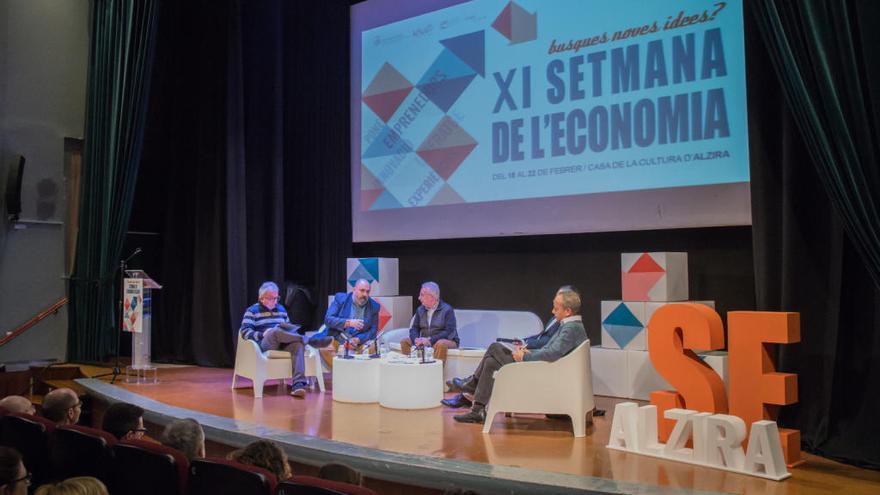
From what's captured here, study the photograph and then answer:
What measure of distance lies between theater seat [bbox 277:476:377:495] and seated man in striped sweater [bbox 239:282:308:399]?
4112mm

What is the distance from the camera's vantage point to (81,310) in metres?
8.07

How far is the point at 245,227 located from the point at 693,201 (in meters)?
4.78

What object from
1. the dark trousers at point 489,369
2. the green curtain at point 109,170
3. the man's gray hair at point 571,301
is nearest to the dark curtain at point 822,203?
the man's gray hair at point 571,301

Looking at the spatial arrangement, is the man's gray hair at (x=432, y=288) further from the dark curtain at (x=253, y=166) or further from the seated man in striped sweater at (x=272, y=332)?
the dark curtain at (x=253, y=166)

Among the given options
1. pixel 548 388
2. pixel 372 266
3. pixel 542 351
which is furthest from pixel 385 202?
pixel 548 388

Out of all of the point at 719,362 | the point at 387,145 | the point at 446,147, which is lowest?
the point at 719,362

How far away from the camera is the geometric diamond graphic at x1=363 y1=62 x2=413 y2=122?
24.0 ft

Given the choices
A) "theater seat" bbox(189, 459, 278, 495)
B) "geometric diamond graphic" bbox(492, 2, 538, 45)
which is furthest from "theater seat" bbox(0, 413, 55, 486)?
"geometric diamond graphic" bbox(492, 2, 538, 45)

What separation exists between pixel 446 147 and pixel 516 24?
1269 mm

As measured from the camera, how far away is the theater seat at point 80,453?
262 centimetres

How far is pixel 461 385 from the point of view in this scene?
570 centimetres

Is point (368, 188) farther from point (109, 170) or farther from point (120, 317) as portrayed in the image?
point (120, 317)

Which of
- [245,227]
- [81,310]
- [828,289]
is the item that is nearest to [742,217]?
[828,289]

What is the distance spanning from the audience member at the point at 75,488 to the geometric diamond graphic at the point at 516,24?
5.30m
